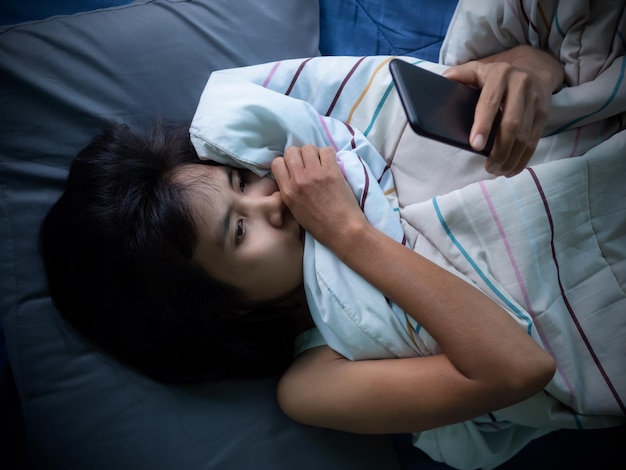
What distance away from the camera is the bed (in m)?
0.84

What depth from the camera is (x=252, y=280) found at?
0.78 m

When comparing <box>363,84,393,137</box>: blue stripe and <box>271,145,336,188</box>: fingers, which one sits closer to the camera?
<box>271,145,336,188</box>: fingers

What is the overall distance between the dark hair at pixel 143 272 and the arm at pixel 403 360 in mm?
143

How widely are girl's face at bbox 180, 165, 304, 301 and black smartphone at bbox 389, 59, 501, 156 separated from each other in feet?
0.81

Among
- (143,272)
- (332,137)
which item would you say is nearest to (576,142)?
(332,137)

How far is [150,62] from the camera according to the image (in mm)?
959

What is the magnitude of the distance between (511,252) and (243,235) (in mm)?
389

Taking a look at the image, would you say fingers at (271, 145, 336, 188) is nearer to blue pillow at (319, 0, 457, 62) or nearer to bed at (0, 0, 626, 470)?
bed at (0, 0, 626, 470)

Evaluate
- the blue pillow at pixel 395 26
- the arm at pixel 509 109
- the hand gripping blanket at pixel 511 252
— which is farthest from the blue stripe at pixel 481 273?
the blue pillow at pixel 395 26

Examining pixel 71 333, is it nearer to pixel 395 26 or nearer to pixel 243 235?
pixel 243 235

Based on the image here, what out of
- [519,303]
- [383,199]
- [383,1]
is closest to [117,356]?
[383,199]

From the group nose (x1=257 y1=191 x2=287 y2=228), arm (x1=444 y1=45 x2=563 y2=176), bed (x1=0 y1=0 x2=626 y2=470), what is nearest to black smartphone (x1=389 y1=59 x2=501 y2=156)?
arm (x1=444 y1=45 x2=563 y2=176)

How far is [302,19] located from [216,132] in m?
0.41

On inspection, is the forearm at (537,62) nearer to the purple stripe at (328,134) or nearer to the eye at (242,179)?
the purple stripe at (328,134)
